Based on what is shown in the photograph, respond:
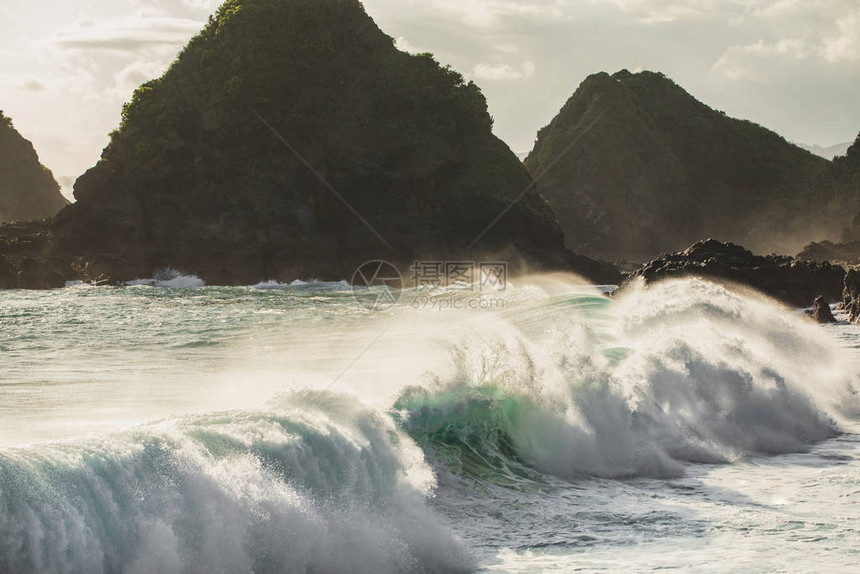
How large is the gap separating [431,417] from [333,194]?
146ft

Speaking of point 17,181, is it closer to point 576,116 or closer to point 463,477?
point 576,116

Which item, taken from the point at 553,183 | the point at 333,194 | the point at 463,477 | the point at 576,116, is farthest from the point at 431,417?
the point at 576,116

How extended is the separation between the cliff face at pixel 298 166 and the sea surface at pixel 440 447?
32.6m

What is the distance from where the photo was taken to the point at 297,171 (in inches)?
2078

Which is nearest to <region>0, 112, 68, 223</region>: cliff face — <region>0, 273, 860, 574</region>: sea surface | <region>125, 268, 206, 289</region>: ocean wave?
<region>125, 268, 206, 289</region>: ocean wave

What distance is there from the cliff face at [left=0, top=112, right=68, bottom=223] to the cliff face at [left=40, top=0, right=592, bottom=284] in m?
63.9

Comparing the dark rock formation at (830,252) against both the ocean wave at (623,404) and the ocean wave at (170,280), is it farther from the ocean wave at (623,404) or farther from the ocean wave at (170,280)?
the ocean wave at (623,404)

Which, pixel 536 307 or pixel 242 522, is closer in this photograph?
pixel 242 522

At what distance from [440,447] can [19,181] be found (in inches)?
4584

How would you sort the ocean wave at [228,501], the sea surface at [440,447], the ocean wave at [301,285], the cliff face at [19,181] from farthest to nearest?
the cliff face at [19,181] → the ocean wave at [301,285] → the sea surface at [440,447] → the ocean wave at [228,501]

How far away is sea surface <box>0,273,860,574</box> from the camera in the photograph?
5.31 meters

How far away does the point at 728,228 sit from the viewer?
10444cm

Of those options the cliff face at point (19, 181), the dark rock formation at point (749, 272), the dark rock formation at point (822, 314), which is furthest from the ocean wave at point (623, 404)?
the cliff face at point (19, 181)

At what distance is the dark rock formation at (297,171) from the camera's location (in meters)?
48.1
